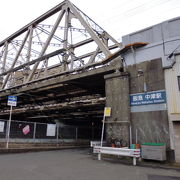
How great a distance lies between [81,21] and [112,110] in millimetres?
14298

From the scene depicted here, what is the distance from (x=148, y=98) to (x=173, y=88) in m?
1.62

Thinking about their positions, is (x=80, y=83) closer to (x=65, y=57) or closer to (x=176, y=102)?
(x=65, y=57)

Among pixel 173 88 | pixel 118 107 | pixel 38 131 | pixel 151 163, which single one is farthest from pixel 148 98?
pixel 38 131

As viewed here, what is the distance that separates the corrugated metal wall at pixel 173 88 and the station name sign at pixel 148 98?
1.13 feet

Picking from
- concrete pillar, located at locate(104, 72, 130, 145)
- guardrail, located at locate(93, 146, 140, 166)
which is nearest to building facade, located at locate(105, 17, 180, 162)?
concrete pillar, located at locate(104, 72, 130, 145)

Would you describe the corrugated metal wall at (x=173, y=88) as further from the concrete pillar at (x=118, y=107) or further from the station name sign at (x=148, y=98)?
the concrete pillar at (x=118, y=107)

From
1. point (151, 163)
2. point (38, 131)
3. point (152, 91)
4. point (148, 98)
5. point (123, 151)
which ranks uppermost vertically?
point (152, 91)

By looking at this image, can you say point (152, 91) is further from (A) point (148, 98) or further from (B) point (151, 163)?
(B) point (151, 163)

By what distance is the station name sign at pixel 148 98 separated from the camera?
37.2 feet

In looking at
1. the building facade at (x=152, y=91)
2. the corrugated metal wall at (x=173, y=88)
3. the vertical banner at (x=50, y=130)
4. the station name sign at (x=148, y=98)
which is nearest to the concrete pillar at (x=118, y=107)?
the building facade at (x=152, y=91)

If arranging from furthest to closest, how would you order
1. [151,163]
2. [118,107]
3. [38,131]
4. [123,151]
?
[38,131] → [118,107] → [123,151] → [151,163]

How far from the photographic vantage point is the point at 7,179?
6703 millimetres

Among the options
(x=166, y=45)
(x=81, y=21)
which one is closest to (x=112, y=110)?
(x=166, y=45)

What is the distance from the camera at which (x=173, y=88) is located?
11.1 m
